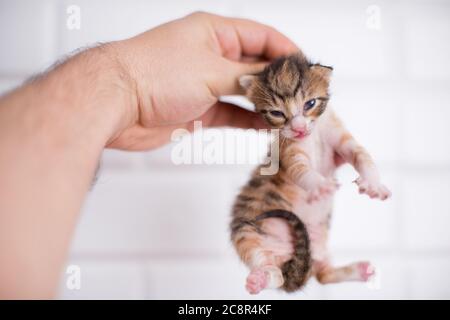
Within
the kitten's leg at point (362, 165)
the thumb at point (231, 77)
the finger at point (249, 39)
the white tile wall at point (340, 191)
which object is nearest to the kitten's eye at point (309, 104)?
the kitten's leg at point (362, 165)

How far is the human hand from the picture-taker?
950mm

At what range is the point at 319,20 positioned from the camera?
1269 millimetres

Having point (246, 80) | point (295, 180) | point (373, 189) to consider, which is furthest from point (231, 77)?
point (373, 189)

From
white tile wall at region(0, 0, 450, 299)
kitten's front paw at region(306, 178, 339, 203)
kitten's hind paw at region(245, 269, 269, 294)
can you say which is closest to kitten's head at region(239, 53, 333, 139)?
kitten's front paw at region(306, 178, 339, 203)

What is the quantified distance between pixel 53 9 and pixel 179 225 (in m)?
0.74

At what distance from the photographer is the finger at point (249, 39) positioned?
3.51 feet

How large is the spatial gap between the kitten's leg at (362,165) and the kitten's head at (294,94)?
0.25 ft

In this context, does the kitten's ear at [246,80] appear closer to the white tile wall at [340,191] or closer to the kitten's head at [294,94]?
the kitten's head at [294,94]

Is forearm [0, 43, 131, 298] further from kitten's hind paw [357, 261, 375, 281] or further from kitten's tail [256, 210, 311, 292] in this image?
kitten's hind paw [357, 261, 375, 281]

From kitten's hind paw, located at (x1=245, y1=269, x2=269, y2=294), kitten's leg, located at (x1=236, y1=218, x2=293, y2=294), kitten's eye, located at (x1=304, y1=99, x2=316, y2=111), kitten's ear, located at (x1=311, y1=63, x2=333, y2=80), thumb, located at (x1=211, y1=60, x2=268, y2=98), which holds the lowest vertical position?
kitten's hind paw, located at (x1=245, y1=269, x2=269, y2=294)

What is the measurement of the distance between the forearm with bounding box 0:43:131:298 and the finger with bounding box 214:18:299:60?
347mm

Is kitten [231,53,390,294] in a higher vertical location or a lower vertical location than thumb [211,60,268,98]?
lower

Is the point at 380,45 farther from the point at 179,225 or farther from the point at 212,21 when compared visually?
the point at 179,225

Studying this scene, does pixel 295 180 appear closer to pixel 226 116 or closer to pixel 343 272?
pixel 343 272
